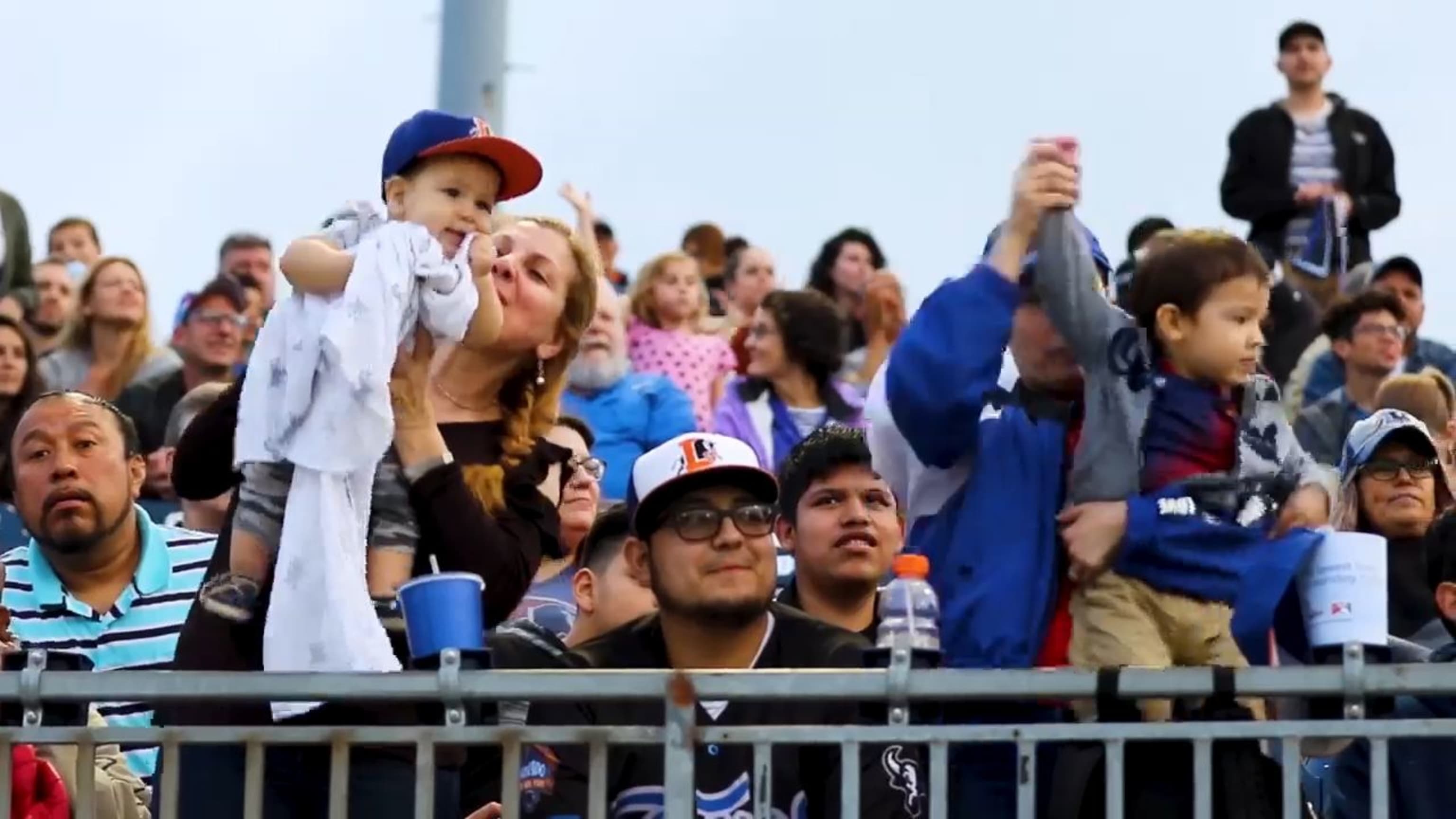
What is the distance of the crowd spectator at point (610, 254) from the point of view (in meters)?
17.9

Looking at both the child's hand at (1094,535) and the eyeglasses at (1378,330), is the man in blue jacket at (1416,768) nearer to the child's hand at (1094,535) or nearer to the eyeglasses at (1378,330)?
the child's hand at (1094,535)

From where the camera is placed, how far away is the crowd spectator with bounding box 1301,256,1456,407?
1418 centimetres

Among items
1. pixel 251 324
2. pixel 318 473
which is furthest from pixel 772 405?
pixel 318 473

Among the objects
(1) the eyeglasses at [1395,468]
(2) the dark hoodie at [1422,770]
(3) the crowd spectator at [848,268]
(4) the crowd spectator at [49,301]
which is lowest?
(2) the dark hoodie at [1422,770]

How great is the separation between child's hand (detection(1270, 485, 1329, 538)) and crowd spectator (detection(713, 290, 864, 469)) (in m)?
5.38

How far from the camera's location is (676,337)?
47.9 feet

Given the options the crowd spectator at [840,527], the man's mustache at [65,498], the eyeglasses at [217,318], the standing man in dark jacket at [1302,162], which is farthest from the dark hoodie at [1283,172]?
the man's mustache at [65,498]

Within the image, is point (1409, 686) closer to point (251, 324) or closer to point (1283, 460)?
point (1283, 460)

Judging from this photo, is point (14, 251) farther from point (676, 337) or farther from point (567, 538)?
point (567, 538)

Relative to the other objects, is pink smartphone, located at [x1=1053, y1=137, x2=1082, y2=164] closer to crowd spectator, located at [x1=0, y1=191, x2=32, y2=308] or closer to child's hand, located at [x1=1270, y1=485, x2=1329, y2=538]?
child's hand, located at [x1=1270, y1=485, x2=1329, y2=538]

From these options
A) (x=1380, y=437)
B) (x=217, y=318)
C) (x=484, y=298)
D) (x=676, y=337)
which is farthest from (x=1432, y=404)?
(x=484, y=298)

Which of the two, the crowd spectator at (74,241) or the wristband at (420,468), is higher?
the crowd spectator at (74,241)

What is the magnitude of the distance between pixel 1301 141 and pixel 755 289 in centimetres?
256

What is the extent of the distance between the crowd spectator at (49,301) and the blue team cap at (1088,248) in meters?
7.94
